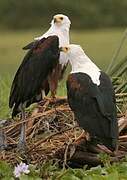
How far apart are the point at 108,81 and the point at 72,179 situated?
729 mm

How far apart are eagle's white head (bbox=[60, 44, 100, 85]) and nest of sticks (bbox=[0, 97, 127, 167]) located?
16.8 inches

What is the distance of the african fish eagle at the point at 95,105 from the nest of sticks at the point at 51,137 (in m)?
0.17

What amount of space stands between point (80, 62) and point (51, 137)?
0.56 metres

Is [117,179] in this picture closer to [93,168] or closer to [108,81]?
[93,168]

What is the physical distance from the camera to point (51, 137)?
4.95 metres

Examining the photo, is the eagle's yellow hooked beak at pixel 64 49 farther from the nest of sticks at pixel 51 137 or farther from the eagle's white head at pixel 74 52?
the nest of sticks at pixel 51 137

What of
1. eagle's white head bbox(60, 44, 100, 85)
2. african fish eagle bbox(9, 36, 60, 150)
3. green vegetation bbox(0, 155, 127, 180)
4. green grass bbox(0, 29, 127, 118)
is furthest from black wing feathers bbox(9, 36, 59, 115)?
green grass bbox(0, 29, 127, 118)

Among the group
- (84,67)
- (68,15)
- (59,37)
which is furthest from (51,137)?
(68,15)

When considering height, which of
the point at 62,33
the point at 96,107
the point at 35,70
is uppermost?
the point at 62,33

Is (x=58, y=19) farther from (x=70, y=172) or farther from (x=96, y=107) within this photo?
(x=70, y=172)

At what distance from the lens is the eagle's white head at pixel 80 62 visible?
15.1 feet

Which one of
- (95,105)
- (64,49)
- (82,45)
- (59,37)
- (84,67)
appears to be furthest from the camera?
(82,45)

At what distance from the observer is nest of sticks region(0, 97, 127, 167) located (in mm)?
4680

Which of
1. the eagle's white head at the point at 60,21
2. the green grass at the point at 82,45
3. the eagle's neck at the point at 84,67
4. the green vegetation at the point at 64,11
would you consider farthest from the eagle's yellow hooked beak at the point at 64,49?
the green vegetation at the point at 64,11
